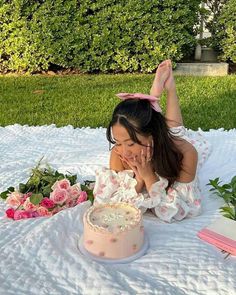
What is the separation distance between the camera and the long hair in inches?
91.3

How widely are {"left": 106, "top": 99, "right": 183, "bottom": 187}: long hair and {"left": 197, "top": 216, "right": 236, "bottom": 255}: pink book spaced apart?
0.30m

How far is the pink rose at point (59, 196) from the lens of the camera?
8.43 ft

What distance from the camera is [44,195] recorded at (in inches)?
105

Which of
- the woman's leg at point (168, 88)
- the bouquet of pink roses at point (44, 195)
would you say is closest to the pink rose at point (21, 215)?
the bouquet of pink roses at point (44, 195)

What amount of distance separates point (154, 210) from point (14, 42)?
4.10 meters

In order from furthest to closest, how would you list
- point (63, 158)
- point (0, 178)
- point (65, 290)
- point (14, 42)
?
point (14, 42) < point (63, 158) < point (0, 178) < point (65, 290)

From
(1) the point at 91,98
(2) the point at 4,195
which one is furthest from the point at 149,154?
(1) the point at 91,98

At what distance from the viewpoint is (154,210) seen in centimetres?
257

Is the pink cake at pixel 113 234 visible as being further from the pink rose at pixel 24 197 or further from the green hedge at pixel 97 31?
the green hedge at pixel 97 31

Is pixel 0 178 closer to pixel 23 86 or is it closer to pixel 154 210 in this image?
pixel 154 210

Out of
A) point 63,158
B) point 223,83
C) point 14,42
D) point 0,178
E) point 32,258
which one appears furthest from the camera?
point 14,42

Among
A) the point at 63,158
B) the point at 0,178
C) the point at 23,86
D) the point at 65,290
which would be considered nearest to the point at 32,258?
the point at 65,290

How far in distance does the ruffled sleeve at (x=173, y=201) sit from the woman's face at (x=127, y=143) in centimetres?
22

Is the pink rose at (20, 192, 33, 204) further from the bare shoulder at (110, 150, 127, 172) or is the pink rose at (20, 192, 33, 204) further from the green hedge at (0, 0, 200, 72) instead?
the green hedge at (0, 0, 200, 72)
